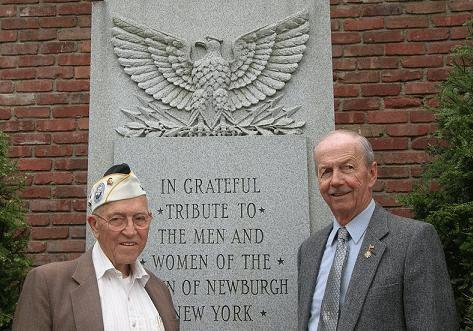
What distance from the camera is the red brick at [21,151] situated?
5.08m

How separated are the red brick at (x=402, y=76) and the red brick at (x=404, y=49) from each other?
0.53 ft

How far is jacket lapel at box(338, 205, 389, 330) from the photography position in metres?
2.17

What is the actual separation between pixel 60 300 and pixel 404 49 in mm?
3902

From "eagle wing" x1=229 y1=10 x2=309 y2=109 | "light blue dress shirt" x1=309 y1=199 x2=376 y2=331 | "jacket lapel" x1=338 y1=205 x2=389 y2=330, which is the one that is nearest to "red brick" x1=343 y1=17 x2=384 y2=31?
"eagle wing" x1=229 y1=10 x2=309 y2=109

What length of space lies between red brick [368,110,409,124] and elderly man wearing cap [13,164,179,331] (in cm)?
316

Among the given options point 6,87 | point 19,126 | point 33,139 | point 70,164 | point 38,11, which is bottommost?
point 70,164

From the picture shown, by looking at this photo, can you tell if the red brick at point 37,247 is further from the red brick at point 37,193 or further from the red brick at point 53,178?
the red brick at point 53,178

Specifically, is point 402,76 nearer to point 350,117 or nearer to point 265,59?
point 350,117

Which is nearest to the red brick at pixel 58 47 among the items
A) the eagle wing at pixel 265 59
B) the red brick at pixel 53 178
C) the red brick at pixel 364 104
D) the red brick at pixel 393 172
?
the red brick at pixel 53 178

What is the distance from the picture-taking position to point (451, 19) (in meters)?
5.05

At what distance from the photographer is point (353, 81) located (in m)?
5.08

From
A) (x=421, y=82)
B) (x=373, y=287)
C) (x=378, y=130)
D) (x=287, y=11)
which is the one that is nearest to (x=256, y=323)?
(x=373, y=287)

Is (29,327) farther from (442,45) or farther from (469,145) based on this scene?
(442,45)

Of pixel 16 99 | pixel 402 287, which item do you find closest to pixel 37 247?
pixel 16 99
